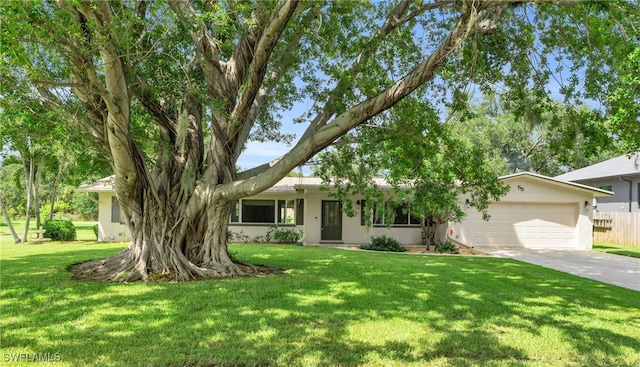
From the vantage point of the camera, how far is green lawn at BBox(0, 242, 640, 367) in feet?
13.0

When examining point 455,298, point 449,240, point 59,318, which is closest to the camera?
point 59,318

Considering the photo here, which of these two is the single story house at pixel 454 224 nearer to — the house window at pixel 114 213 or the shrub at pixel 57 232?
the house window at pixel 114 213

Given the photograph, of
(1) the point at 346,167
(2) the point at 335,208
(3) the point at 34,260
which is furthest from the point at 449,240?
(3) the point at 34,260

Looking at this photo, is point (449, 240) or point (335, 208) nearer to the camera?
point (449, 240)

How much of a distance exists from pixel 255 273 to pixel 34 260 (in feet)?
21.3

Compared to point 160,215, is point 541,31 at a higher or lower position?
higher

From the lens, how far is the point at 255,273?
8.74m

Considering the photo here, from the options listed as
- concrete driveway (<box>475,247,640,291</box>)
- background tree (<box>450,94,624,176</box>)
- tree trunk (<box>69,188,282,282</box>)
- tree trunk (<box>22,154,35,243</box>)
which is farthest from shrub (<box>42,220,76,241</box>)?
concrete driveway (<box>475,247,640,291</box>)

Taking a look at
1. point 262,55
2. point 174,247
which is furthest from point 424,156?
point 174,247

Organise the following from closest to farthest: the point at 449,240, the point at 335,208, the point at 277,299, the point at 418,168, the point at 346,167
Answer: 1. the point at 277,299
2. the point at 418,168
3. the point at 346,167
4. the point at 449,240
5. the point at 335,208

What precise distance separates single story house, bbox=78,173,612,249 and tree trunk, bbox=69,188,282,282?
29.1ft

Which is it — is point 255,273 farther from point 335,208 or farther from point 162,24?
point 335,208

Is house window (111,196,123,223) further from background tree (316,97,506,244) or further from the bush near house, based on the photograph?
background tree (316,97,506,244)

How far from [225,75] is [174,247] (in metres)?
3.87
